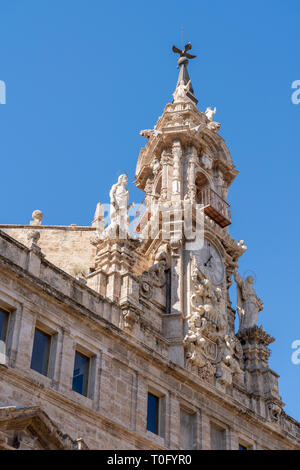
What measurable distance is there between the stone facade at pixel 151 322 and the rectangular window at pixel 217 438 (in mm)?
77

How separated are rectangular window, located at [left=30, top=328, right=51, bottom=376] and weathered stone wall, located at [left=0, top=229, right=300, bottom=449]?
24 centimetres

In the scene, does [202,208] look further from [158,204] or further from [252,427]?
[252,427]

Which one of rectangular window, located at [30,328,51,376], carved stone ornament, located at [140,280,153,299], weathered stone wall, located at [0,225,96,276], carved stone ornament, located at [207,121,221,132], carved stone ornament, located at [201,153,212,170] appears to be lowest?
rectangular window, located at [30,328,51,376]

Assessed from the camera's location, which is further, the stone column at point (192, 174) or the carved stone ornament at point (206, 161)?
the carved stone ornament at point (206, 161)

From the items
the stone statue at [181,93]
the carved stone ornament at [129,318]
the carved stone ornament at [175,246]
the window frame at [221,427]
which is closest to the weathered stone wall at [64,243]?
the carved stone ornament at [175,246]

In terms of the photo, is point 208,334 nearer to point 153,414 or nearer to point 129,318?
point 129,318

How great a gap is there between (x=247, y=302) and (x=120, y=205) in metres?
8.85

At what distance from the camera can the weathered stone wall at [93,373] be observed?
25.8 metres

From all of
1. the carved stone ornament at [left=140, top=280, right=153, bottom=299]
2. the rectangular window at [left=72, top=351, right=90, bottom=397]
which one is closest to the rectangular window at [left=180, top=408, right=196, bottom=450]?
the rectangular window at [left=72, top=351, right=90, bottom=397]

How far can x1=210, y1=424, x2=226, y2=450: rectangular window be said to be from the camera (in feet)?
104

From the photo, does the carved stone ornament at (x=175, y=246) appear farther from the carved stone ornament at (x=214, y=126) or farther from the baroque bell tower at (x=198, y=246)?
the carved stone ornament at (x=214, y=126)

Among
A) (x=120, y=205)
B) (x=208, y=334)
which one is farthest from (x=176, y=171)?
(x=208, y=334)

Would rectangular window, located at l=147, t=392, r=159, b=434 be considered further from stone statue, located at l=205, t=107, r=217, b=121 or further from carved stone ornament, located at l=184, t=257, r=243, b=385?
stone statue, located at l=205, t=107, r=217, b=121

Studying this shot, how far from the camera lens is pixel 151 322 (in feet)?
108
